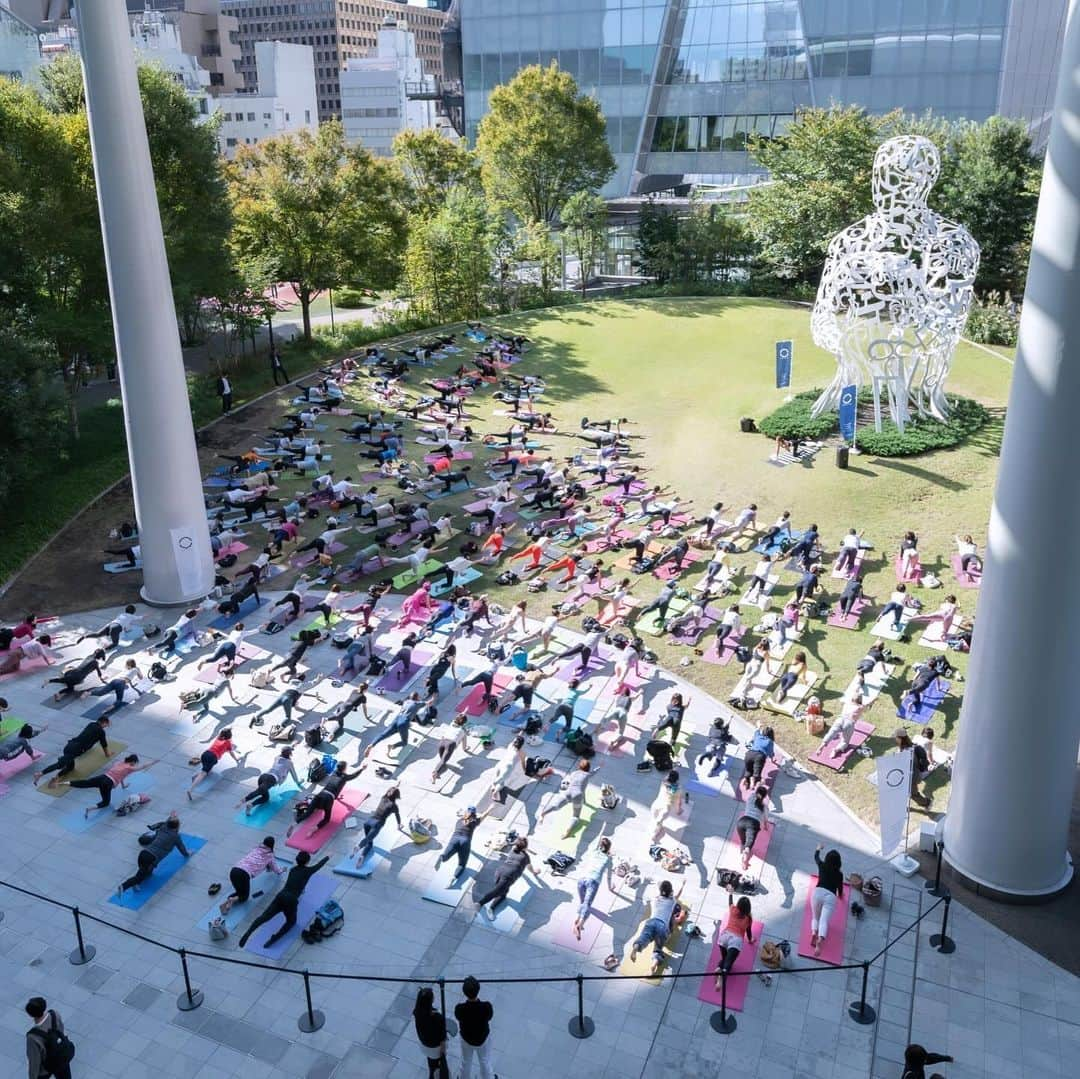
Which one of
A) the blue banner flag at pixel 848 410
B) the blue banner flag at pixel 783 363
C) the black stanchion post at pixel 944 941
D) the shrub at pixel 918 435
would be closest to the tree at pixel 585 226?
the blue banner flag at pixel 783 363

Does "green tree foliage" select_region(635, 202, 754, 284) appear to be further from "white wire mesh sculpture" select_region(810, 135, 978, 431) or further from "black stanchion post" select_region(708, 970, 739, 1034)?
"black stanchion post" select_region(708, 970, 739, 1034)

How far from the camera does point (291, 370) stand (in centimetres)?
3862

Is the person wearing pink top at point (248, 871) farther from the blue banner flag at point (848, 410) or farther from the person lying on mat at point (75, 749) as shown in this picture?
the blue banner flag at point (848, 410)

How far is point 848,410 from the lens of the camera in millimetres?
26047

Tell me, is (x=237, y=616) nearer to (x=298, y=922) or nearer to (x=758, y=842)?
(x=298, y=922)


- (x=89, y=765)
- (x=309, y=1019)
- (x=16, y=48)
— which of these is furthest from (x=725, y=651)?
(x=16, y=48)

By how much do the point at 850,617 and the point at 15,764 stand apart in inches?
590

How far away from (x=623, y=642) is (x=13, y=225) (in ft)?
61.5

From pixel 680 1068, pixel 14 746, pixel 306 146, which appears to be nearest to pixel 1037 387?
pixel 680 1068

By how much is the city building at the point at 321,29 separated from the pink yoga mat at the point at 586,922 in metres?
159

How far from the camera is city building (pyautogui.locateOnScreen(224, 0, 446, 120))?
158 m

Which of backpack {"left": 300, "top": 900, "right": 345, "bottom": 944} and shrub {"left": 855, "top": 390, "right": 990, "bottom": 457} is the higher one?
shrub {"left": 855, "top": 390, "right": 990, "bottom": 457}

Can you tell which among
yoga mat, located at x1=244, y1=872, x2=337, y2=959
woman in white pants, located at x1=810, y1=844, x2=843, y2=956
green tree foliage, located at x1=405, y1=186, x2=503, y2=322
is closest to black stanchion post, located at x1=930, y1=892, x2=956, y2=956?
woman in white pants, located at x1=810, y1=844, x2=843, y2=956

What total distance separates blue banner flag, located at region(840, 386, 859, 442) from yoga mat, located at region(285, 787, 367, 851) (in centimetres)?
1665
